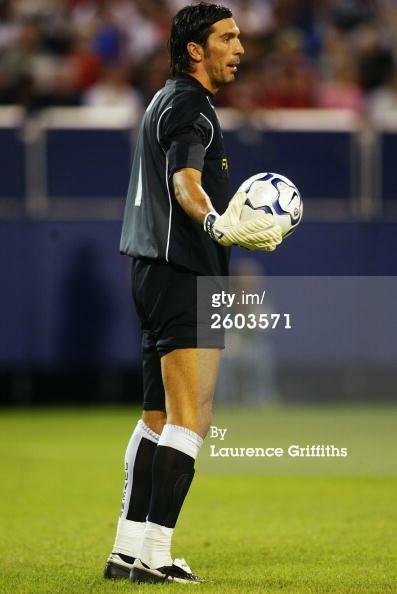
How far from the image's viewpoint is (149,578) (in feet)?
17.1

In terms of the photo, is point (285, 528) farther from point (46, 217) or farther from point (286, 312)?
point (46, 217)

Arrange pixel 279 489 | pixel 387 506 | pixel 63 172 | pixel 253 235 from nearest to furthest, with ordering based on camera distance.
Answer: pixel 253 235, pixel 387 506, pixel 279 489, pixel 63 172

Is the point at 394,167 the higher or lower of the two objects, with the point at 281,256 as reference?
higher

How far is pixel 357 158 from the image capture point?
14133 mm

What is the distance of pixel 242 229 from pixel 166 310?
0.61m

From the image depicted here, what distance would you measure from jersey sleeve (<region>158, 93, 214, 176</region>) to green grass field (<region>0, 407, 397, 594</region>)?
1158 mm

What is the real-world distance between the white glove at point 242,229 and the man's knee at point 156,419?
3.14 ft

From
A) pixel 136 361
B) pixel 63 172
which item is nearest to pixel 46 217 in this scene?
pixel 63 172

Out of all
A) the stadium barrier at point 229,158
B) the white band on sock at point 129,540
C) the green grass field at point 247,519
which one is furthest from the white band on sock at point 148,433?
the stadium barrier at point 229,158

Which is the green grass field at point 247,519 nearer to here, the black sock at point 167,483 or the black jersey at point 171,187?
the black sock at point 167,483

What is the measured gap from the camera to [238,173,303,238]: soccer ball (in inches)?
194

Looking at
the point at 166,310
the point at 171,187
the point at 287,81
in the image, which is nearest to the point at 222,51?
the point at 171,187

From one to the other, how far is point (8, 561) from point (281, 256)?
8.67 metres

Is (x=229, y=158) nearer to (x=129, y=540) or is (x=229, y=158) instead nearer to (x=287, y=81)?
(x=287, y=81)
